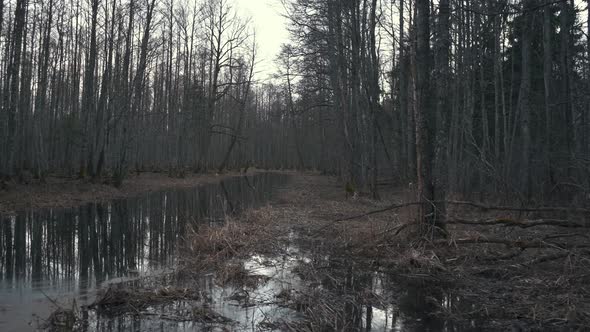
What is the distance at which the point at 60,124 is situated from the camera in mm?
32750

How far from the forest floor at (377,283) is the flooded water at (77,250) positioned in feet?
2.66

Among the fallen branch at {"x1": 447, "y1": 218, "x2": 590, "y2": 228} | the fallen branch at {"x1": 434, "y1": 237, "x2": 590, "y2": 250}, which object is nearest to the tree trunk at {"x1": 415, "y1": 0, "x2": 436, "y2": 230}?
the fallen branch at {"x1": 447, "y1": 218, "x2": 590, "y2": 228}

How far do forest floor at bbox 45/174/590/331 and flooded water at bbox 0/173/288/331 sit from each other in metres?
0.81

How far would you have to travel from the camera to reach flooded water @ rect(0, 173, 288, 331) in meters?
5.84

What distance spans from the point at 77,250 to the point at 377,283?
6533 millimetres

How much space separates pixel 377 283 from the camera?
253 inches

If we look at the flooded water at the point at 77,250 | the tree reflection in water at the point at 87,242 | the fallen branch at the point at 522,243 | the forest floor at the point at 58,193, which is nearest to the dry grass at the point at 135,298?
the flooded water at the point at 77,250

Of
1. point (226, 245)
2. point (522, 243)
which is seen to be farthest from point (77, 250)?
point (522, 243)

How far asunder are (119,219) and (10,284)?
271 inches

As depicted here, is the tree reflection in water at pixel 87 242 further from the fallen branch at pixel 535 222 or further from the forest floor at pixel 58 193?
the fallen branch at pixel 535 222

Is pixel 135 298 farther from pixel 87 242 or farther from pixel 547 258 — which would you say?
pixel 547 258

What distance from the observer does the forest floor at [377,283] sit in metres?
4.88

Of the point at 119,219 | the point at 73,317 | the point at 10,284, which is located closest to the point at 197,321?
the point at 73,317

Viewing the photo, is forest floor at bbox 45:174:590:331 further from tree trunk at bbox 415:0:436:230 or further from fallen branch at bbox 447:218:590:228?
tree trunk at bbox 415:0:436:230
